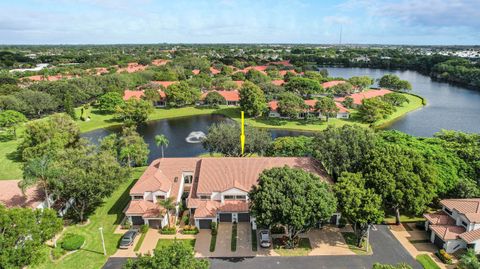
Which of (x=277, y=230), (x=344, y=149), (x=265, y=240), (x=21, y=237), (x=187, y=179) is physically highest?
(x=344, y=149)

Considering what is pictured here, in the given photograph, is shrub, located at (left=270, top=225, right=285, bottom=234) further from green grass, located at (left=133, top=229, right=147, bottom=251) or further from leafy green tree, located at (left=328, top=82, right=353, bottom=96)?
leafy green tree, located at (left=328, top=82, right=353, bottom=96)

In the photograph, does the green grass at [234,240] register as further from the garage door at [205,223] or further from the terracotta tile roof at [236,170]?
the terracotta tile roof at [236,170]

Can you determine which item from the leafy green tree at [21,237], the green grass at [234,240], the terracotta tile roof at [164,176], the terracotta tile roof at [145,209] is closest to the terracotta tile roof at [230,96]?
the terracotta tile roof at [164,176]

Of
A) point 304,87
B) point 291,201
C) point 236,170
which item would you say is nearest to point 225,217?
point 236,170

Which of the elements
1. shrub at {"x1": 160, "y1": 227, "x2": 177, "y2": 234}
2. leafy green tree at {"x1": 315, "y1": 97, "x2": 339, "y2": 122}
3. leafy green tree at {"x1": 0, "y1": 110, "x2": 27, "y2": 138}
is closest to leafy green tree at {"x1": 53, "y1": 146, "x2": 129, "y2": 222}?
shrub at {"x1": 160, "y1": 227, "x2": 177, "y2": 234}

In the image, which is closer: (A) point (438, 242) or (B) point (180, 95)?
(A) point (438, 242)

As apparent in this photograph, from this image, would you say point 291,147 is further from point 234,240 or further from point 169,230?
point 169,230
